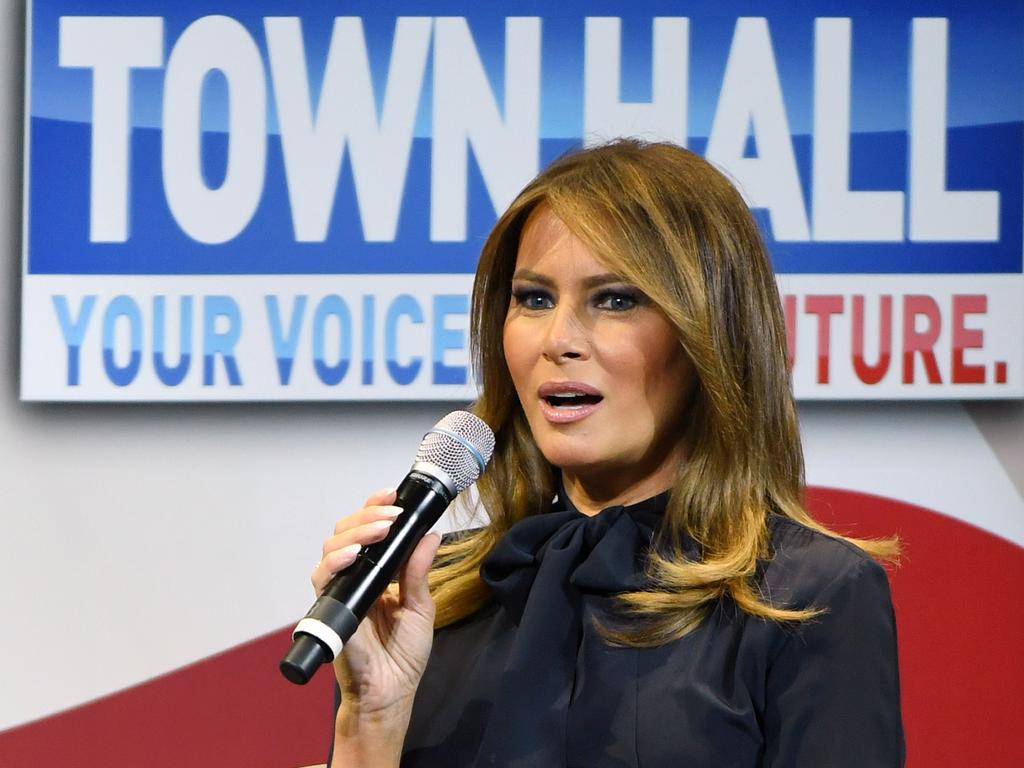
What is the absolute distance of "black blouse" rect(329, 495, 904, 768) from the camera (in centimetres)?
131

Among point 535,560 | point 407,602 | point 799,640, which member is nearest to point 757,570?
point 799,640

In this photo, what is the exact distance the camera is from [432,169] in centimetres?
246

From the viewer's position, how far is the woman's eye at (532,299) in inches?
60.8

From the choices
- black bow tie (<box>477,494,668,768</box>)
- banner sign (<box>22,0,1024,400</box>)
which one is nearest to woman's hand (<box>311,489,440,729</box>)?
black bow tie (<box>477,494,668,768</box>)

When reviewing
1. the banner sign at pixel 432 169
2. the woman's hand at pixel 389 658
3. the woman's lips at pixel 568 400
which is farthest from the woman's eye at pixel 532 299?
the banner sign at pixel 432 169

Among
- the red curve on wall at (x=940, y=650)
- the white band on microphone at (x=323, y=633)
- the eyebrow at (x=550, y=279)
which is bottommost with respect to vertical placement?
the red curve on wall at (x=940, y=650)

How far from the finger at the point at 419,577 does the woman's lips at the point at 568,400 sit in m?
0.20

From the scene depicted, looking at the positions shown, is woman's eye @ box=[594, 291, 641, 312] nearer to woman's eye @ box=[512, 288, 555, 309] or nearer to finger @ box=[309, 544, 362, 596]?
woman's eye @ box=[512, 288, 555, 309]

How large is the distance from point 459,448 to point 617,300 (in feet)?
0.89

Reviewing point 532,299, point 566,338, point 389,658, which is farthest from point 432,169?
point 389,658

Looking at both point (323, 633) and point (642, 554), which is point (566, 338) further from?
point (323, 633)

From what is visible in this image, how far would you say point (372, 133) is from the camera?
2.46 m

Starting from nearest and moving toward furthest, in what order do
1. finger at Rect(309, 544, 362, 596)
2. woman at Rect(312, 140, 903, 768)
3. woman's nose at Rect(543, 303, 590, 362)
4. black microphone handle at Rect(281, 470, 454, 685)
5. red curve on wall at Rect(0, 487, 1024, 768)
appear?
black microphone handle at Rect(281, 470, 454, 685) → finger at Rect(309, 544, 362, 596) → woman at Rect(312, 140, 903, 768) → woman's nose at Rect(543, 303, 590, 362) → red curve on wall at Rect(0, 487, 1024, 768)

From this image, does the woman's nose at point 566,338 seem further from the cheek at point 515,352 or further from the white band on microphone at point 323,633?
the white band on microphone at point 323,633
